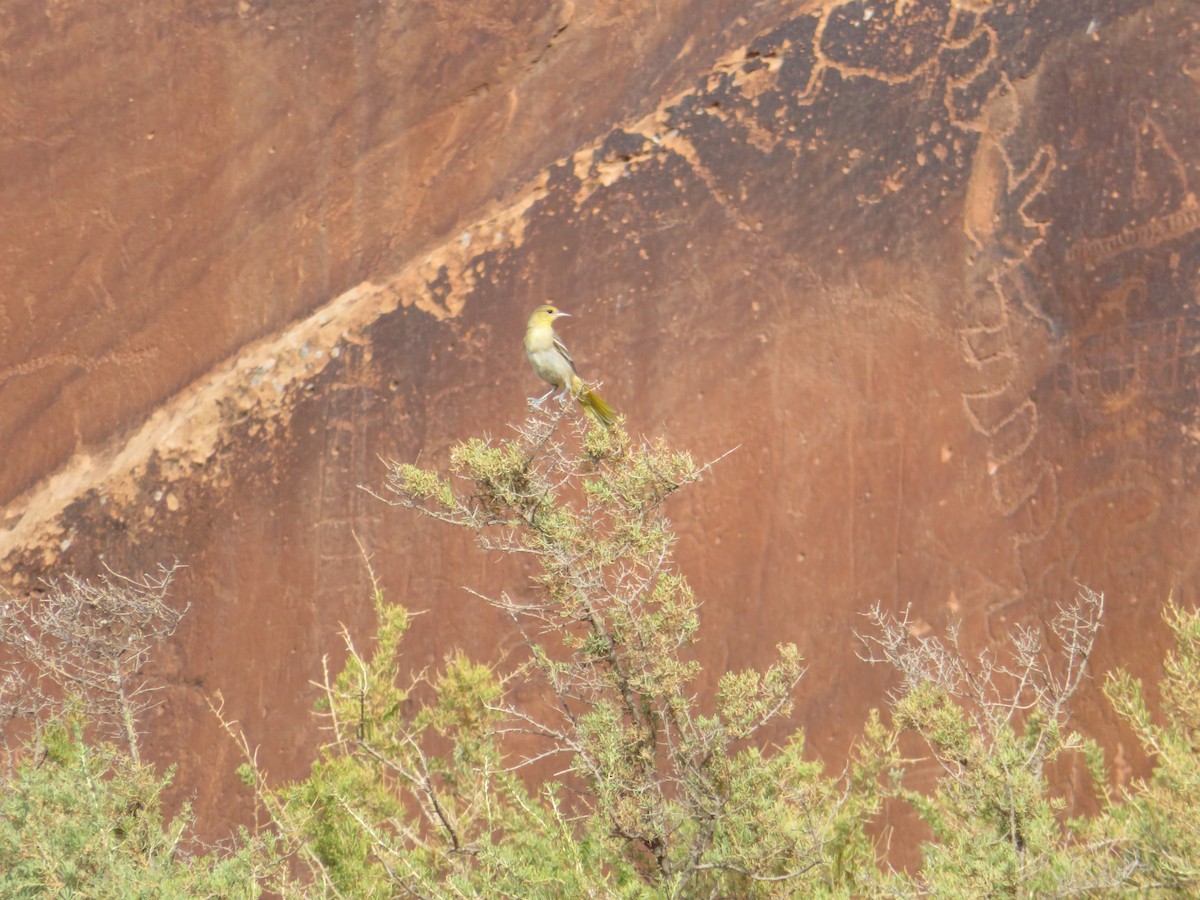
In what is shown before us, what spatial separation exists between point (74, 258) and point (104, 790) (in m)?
3.62

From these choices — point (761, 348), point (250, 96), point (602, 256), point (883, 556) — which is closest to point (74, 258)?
point (250, 96)

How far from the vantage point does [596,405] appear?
4.12 metres

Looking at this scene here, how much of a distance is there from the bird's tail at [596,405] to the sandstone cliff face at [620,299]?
156 cm

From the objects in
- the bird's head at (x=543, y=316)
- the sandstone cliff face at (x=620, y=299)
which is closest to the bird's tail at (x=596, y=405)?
the bird's head at (x=543, y=316)

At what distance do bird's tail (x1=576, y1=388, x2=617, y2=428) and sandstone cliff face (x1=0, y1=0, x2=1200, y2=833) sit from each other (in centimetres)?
156

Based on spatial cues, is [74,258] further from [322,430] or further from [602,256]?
[602,256]

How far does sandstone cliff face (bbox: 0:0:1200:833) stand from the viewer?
536cm

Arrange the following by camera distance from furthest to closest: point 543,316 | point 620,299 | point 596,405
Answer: point 620,299 < point 543,316 < point 596,405

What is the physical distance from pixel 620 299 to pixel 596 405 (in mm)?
1760

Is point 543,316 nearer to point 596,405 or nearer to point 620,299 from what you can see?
point 596,405

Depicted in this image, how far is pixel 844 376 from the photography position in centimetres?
558

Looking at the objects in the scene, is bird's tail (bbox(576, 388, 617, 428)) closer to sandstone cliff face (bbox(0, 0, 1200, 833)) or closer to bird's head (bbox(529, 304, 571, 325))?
bird's head (bbox(529, 304, 571, 325))

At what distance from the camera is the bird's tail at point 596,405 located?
3887 millimetres

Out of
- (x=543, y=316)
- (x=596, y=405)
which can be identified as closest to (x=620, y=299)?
(x=543, y=316)
